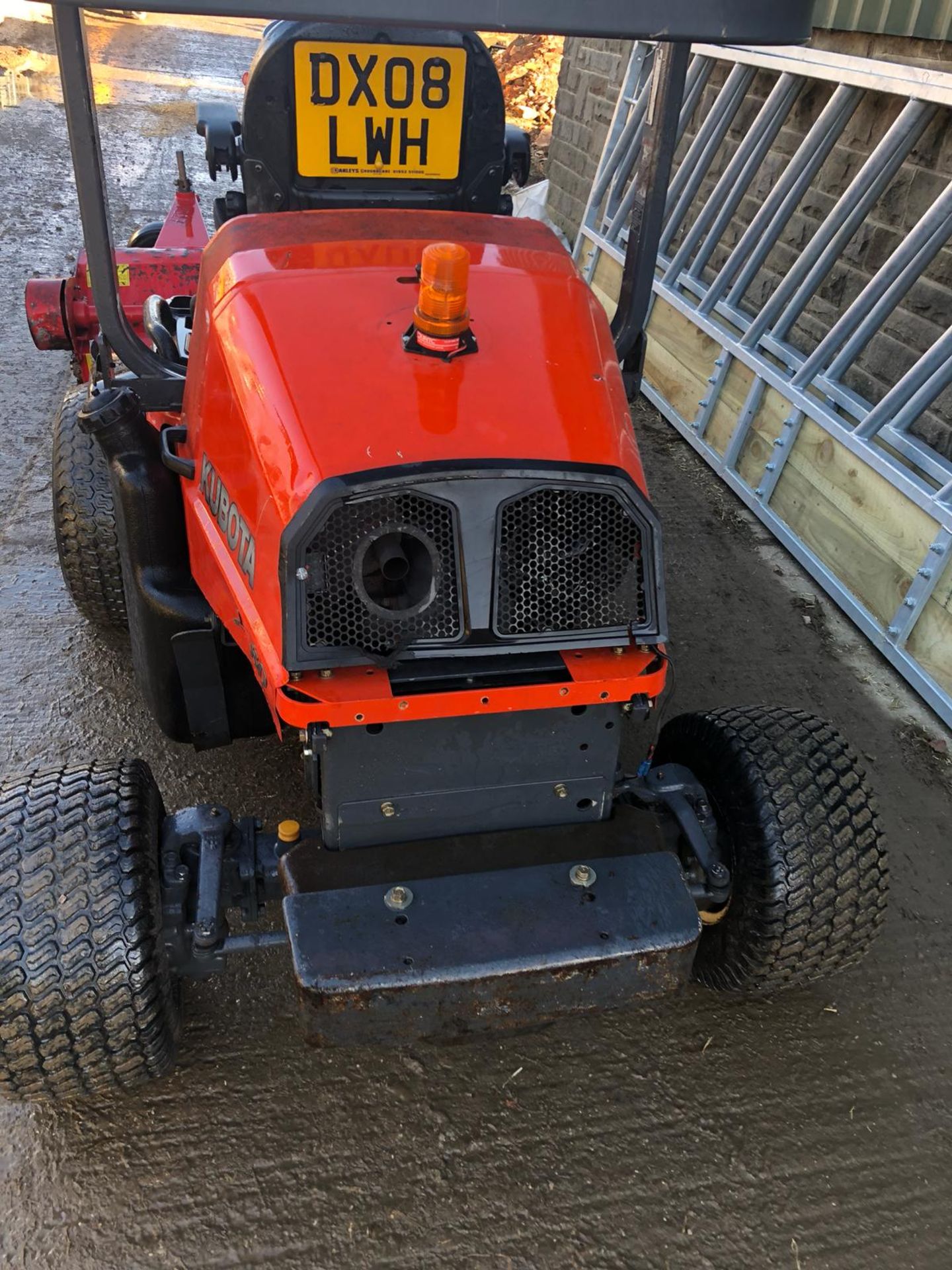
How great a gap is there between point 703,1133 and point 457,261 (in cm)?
207

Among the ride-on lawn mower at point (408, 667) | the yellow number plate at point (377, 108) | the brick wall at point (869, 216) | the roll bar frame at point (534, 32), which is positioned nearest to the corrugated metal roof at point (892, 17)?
the brick wall at point (869, 216)

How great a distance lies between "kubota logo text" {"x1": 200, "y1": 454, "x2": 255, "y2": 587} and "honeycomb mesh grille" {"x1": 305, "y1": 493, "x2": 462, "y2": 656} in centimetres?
25

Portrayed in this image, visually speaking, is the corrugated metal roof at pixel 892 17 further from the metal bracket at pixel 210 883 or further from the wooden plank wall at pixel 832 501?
the metal bracket at pixel 210 883

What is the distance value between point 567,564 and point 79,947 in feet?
4.04

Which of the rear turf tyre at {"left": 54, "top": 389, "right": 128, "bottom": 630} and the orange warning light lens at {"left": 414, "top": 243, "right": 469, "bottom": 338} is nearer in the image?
the orange warning light lens at {"left": 414, "top": 243, "right": 469, "bottom": 338}

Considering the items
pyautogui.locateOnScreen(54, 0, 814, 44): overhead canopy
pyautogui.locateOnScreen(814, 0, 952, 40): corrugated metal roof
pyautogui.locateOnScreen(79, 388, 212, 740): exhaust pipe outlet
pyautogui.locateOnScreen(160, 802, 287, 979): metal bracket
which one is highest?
pyautogui.locateOnScreen(54, 0, 814, 44): overhead canopy

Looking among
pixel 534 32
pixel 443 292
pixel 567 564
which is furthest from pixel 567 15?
pixel 567 564

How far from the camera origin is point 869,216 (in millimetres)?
4266

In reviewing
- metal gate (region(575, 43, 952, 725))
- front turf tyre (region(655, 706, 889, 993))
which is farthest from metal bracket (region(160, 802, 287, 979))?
metal gate (region(575, 43, 952, 725))

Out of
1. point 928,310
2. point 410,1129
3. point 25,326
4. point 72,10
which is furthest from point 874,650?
point 25,326

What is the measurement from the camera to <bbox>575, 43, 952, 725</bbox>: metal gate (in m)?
3.79

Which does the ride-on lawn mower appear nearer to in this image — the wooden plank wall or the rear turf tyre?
the rear turf tyre

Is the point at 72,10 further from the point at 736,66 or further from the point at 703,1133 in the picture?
the point at 736,66

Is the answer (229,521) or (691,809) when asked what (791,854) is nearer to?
(691,809)
